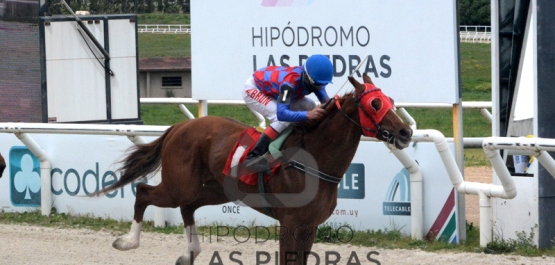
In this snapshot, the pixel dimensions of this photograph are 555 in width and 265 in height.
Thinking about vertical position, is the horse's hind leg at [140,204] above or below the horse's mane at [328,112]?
below

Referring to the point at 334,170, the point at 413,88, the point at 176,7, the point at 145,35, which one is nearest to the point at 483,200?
the point at 413,88

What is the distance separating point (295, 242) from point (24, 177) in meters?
4.07

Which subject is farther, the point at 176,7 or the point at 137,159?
the point at 176,7

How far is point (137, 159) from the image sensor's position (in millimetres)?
6480

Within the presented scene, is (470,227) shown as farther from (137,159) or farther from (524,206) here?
(137,159)

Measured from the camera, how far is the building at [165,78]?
28.2 m

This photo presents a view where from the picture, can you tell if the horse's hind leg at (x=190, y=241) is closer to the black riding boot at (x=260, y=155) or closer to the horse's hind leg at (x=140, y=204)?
the horse's hind leg at (x=140, y=204)

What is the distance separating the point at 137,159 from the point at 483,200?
103 inches

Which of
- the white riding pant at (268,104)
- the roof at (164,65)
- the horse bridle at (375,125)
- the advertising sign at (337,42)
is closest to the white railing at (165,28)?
the roof at (164,65)

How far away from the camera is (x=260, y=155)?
5438mm

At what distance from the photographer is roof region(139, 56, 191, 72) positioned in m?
28.1

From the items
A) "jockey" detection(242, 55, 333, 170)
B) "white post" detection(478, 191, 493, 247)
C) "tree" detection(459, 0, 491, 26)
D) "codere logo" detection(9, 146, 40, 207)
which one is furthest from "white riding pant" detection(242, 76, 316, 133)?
"tree" detection(459, 0, 491, 26)

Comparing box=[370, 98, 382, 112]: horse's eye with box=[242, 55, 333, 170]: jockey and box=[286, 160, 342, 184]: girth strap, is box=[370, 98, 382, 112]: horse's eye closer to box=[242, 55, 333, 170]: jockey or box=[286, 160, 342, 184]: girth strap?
box=[242, 55, 333, 170]: jockey

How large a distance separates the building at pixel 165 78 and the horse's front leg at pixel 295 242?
23059 mm
